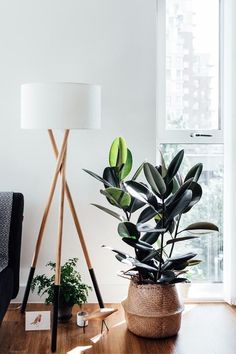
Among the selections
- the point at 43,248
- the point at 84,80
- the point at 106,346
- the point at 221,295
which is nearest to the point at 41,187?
the point at 43,248

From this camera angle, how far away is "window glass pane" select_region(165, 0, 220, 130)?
12.5 feet

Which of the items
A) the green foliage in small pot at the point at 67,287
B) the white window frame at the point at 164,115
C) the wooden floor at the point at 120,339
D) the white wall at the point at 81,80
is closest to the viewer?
the wooden floor at the point at 120,339

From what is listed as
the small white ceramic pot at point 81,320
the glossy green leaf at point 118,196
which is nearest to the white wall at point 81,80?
the small white ceramic pot at point 81,320

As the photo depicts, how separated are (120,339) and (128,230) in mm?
609

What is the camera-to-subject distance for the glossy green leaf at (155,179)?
9.60 ft

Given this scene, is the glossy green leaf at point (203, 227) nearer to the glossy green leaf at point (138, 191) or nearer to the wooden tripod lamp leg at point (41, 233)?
the glossy green leaf at point (138, 191)

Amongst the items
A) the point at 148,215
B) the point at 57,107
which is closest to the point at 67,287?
the point at 148,215

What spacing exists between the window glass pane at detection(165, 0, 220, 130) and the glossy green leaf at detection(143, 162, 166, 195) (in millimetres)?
946

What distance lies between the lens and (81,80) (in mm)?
3627

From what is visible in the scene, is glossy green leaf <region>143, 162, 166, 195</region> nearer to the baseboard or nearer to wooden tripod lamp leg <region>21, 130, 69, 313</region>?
wooden tripod lamp leg <region>21, 130, 69, 313</region>

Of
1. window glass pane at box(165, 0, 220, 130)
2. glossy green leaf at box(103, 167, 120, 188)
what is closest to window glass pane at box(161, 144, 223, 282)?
window glass pane at box(165, 0, 220, 130)

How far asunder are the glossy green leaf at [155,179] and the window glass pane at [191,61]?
95cm

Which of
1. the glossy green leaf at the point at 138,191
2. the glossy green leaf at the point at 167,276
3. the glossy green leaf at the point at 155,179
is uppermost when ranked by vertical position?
the glossy green leaf at the point at 155,179

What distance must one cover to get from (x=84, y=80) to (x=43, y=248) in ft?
3.79
